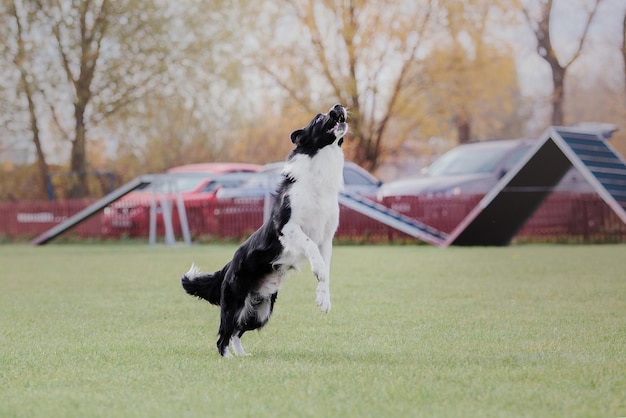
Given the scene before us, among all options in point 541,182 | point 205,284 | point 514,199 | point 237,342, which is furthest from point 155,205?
point 237,342

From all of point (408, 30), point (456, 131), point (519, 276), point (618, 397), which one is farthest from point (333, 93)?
point (618, 397)

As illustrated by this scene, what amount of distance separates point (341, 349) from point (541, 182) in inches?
484

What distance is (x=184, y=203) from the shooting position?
72.3 ft

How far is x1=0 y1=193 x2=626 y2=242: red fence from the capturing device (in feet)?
62.6

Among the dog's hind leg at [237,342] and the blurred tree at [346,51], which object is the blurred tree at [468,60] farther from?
the dog's hind leg at [237,342]

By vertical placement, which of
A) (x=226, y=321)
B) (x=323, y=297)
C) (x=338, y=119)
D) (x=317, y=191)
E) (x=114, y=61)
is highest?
(x=114, y=61)

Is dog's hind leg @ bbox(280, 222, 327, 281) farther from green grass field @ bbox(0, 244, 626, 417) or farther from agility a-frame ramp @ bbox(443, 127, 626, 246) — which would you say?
agility a-frame ramp @ bbox(443, 127, 626, 246)

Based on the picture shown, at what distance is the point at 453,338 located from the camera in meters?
6.51

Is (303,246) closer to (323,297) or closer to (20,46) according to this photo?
(323,297)

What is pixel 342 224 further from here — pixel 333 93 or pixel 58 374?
pixel 58 374

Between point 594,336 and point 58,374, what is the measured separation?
369 centimetres

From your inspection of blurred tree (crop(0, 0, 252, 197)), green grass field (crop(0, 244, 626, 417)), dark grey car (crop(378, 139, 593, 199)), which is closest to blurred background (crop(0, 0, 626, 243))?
blurred tree (crop(0, 0, 252, 197))

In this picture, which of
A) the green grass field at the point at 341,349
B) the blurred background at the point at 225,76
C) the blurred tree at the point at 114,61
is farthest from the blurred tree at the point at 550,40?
the green grass field at the point at 341,349

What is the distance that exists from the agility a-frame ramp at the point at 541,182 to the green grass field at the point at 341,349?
11.1 feet
